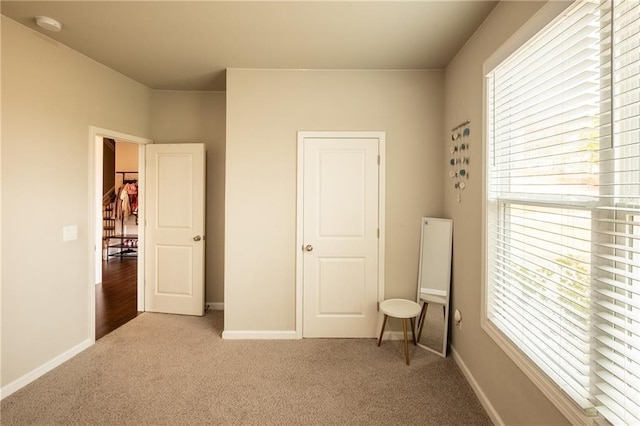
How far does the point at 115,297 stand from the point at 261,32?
3947 millimetres

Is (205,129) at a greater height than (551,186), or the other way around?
(205,129)

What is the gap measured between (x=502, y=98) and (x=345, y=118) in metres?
1.46

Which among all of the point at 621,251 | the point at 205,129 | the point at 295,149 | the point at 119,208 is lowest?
the point at 621,251

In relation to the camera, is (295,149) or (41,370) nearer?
(41,370)

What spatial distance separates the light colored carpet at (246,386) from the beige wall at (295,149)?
1.87ft

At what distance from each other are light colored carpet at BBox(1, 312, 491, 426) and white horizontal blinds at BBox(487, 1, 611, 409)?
814 mm

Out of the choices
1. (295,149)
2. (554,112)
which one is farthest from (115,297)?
(554,112)

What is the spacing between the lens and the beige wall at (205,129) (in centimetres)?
389

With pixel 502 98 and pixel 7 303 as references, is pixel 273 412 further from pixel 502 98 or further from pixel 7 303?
pixel 502 98

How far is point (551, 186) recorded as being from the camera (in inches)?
61.4

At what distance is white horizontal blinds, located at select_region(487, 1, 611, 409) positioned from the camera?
1305mm

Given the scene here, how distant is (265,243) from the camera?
3182 mm

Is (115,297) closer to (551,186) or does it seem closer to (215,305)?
(215,305)

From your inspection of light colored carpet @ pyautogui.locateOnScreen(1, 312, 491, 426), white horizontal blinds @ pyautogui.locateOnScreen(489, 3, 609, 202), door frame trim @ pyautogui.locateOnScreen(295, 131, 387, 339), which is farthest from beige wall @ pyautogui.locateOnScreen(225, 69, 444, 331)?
white horizontal blinds @ pyautogui.locateOnScreen(489, 3, 609, 202)
